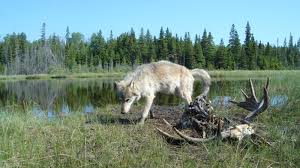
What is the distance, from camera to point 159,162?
5.97 meters

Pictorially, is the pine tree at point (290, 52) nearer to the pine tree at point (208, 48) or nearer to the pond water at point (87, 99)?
the pine tree at point (208, 48)

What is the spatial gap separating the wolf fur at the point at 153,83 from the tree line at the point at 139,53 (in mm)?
66351

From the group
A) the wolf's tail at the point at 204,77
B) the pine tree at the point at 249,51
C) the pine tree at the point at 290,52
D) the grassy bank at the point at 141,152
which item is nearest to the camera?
the grassy bank at the point at 141,152

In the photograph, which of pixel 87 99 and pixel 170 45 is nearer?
pixel 87 99

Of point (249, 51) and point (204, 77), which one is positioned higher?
point (249, 51)

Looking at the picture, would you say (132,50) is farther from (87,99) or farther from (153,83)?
(153,83)

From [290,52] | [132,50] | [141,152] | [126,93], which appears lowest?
[141,152]

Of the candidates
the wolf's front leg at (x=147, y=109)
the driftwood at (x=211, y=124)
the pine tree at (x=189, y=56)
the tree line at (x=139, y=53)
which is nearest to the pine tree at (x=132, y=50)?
the tree line at (x=139, y=53)

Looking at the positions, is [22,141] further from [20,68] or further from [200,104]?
[20,68]

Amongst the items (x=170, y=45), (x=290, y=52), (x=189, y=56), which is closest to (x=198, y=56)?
(x=189, y=56)

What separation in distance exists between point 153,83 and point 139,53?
86.5m

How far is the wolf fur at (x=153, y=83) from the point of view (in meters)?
11.1

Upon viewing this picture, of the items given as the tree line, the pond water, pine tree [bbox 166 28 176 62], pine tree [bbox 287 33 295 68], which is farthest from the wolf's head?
pine tree [bbox 287 33 295 68]

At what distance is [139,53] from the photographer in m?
97.7
